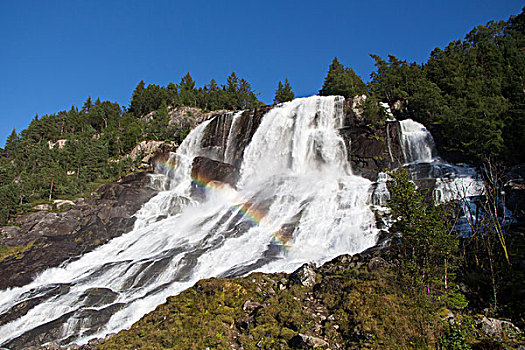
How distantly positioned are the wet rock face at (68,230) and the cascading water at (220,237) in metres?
1.23

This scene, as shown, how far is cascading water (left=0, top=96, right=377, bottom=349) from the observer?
16.0 metres

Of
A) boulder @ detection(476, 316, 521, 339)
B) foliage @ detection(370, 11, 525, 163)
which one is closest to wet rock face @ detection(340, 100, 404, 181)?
foliage @ detection(370, 11, 525, 163)

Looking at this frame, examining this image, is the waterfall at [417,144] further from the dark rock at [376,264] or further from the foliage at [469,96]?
the dark rock at [376,264]

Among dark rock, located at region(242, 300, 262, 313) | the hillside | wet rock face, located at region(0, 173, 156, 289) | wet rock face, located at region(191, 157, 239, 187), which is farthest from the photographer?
wet rock face, located at region(191, 157, 239, 187)

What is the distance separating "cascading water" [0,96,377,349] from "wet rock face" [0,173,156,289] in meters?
1.23

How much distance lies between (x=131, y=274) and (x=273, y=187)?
17.0m

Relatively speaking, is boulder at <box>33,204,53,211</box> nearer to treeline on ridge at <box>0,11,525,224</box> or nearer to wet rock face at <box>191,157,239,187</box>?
treeline on ridge at <box>0,11,525,224</box>

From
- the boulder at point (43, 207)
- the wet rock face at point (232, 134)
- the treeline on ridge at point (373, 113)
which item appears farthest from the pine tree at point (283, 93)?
the boulder at point (43, 207)

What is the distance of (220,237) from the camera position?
77.6 feet

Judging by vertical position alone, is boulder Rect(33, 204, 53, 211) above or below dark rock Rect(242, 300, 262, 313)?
above

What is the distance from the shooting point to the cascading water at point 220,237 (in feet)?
52.4

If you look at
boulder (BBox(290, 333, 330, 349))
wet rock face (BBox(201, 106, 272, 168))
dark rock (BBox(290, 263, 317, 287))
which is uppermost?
wet rock face (BBox(201, 106, 272, 168))

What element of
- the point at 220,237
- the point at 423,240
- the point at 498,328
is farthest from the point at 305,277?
the point at 220,237

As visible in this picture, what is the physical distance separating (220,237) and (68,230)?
56.7 ft
